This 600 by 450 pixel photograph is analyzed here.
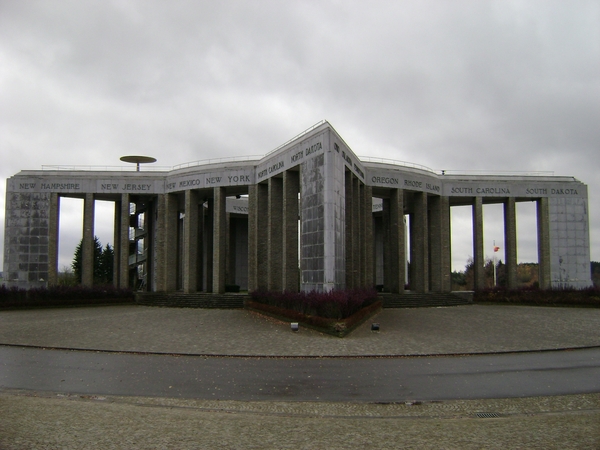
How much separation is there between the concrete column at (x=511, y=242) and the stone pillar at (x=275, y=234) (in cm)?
2094

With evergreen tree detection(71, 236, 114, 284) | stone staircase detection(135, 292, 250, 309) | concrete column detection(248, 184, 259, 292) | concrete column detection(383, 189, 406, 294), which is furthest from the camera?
evergreen tree detection(71, 236, 114, 284)

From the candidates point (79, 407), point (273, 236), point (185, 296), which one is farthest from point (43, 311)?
point (79, 407)

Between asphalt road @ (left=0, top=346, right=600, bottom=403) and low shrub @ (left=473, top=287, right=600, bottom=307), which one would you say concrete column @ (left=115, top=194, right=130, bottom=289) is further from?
low shrub @ (left=473, top=287, right=600, bottom=307)

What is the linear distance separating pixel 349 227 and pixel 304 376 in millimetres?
21534

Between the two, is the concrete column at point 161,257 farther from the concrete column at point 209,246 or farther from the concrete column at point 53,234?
the concrete column at point 53,234

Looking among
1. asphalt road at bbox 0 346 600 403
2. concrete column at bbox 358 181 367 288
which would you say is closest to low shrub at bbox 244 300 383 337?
asphalt road at bbox 0 346 600 403

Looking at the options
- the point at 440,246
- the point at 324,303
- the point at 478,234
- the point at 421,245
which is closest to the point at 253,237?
the point at 421,245

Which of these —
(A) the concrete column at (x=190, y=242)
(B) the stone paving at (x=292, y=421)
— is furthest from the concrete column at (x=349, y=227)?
(B) the stone paving at (x=292, y=421)

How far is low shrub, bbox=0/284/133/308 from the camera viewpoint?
33.1m

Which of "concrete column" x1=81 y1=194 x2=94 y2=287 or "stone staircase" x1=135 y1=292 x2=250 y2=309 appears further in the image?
"concrete column" x1=81 y1=194 x2=94 y2=287

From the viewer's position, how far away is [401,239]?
135 ft

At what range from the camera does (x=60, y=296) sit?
35281mm

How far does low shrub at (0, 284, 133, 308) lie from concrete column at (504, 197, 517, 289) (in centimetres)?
3166

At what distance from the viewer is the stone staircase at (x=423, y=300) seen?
33.8 meters
